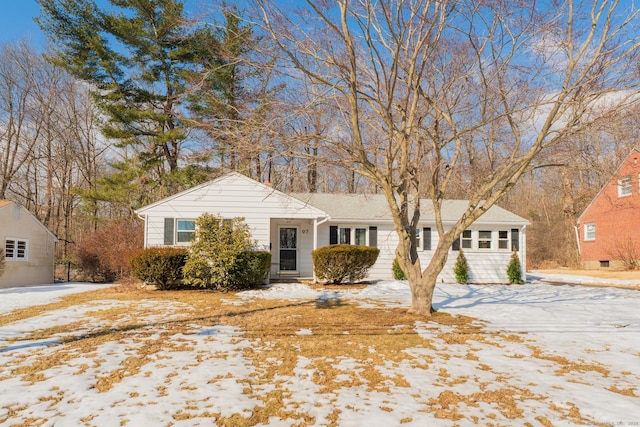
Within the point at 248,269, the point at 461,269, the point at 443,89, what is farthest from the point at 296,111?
the point at 461,269

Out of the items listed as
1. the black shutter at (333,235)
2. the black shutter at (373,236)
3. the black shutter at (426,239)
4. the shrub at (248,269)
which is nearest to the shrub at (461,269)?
the black shutter at (426,239)

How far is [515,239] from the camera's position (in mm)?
16094

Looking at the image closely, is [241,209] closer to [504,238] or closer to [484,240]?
[484,240]

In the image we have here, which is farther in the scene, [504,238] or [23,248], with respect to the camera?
[504,238]

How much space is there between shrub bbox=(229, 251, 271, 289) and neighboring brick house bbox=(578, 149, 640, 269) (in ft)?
60.7

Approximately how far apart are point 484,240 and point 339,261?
6632 mm

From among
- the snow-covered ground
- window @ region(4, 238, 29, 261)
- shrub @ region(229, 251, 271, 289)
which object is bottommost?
the snow-covered ground

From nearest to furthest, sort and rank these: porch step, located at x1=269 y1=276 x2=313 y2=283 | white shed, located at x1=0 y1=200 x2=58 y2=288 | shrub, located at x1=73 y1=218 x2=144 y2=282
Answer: porch step, located at x1=269 y1=276 x2=313 y2=283, white shed, located at x1=0 y1=200 x2=58 y2=288, shrub, located at x1=73 y1=218 x2=144 y2=282

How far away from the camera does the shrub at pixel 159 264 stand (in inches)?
488

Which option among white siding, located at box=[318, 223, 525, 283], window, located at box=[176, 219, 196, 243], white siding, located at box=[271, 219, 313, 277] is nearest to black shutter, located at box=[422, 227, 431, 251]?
white siding, located at box=[318, 223, 525, 283]

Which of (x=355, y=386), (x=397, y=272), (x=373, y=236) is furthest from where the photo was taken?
(x=373, y=236)

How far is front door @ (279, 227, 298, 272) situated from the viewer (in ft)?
51.1

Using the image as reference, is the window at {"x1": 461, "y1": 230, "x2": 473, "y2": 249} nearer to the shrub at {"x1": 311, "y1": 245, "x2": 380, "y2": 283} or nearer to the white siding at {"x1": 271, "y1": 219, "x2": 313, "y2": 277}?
the shrub at {"x1": 311, "y1": 245, "x2": 380, "y2": 283}

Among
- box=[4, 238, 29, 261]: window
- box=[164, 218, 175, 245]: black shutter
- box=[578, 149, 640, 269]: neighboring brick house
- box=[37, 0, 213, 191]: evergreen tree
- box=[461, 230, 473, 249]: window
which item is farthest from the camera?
box=[578, 149, 640, 269]: neighboring brick house
